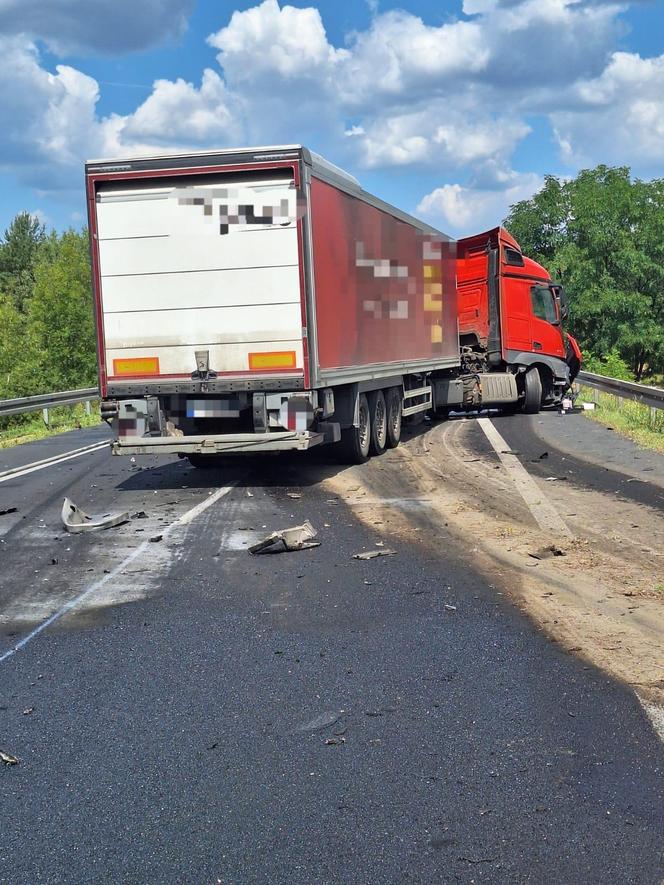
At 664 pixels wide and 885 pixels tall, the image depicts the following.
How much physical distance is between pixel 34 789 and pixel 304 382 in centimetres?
785

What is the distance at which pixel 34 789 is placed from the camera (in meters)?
3.93

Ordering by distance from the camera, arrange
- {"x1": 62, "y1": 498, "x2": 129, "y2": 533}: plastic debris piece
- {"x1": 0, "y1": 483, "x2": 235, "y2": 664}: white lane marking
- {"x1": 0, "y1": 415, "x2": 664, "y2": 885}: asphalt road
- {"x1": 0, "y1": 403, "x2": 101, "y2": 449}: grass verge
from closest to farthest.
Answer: {"x1": 0, "y1": 415, "x2": 664, "y2": 885}: asphalt road
{"x1": 0, "y1": 483, "x2": 235, "y2": 664}: white lane marking
{"x1": 62, "y1": 498, "x2": 129, "y2": 533}: plastic debris piece
{"x1": 0, "y1": 403, "x2": 101, "y2": 449}: grass verge

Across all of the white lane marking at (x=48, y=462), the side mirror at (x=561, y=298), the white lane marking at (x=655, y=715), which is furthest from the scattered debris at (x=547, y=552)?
the side mirror at (x=561, y=298)

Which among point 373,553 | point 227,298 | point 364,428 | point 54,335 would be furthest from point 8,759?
point 54,335

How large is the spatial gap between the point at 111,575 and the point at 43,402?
721 inches

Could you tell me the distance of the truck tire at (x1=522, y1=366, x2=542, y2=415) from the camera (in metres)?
22.9

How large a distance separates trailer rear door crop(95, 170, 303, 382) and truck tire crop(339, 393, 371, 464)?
8.23 ft

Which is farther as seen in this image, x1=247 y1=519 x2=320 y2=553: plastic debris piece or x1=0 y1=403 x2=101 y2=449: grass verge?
x1=0 y1=403 x2=101 y2=449: grass verge

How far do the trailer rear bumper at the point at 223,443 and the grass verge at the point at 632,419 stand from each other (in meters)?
6.13

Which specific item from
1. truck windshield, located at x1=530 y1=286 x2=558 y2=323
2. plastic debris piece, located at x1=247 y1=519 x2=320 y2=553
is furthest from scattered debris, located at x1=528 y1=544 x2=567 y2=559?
truck windshield, located at x1=530 y1=286 x2=558 y2=323

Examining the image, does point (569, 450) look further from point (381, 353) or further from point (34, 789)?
point (34, 789)

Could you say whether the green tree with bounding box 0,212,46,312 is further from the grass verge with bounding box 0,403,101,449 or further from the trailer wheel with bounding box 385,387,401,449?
the trailer wheel with bounding box 385,387,401,449

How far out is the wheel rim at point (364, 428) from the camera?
46.9ft

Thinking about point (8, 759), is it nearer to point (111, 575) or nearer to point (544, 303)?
point (111, 575)
